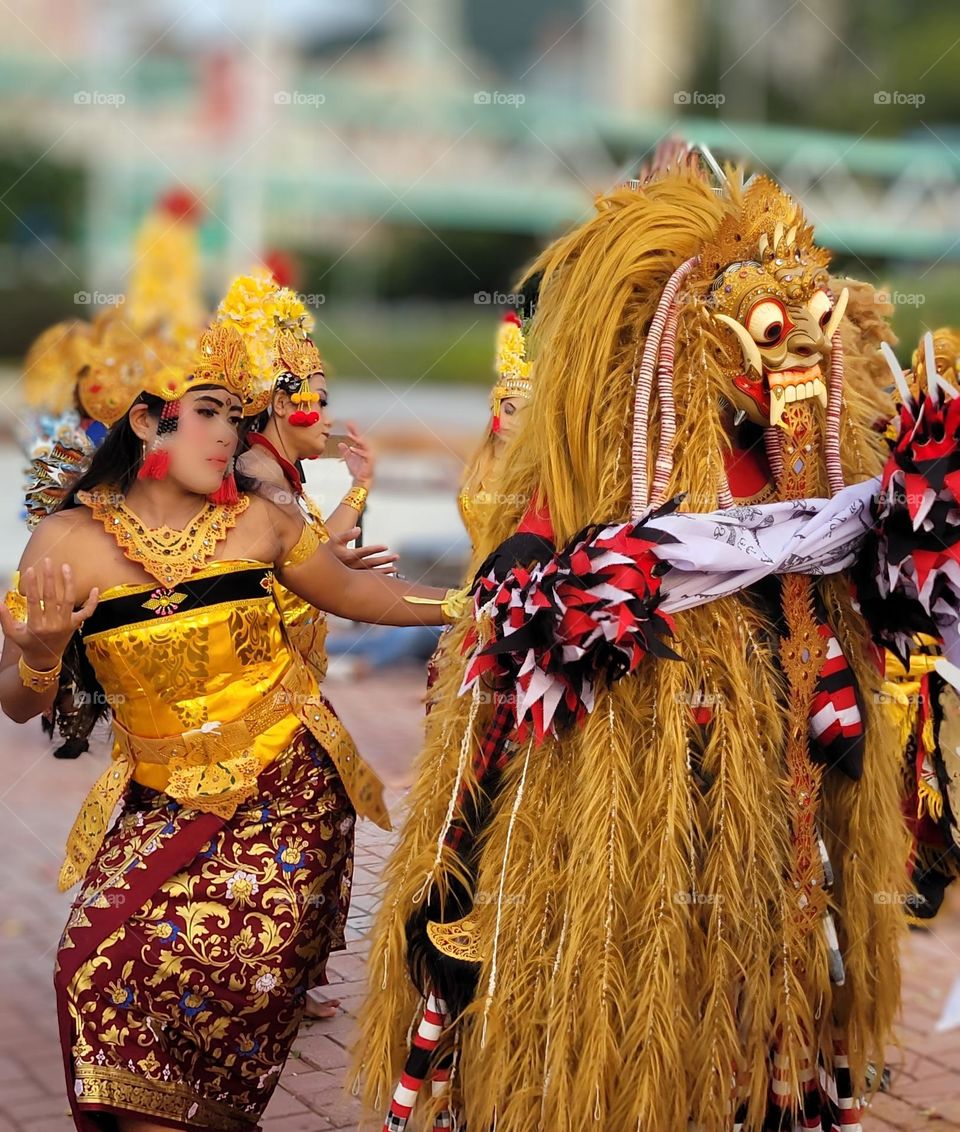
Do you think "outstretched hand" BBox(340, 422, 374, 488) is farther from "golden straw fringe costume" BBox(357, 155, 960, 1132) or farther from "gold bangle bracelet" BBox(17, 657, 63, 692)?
"gold bangle bracelet" BBox(17, 657, 63, 692)

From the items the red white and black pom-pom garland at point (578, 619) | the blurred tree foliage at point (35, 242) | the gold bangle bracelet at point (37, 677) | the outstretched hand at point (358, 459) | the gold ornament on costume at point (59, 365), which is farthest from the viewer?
the blurred tree foliage at point (35, 242)

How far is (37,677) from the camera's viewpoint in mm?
2705

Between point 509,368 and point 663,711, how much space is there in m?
1.83

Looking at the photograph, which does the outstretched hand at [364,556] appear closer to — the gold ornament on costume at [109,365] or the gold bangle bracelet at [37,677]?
the gold bangle bracelet at [37,677]

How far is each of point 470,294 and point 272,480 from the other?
82.1 feet

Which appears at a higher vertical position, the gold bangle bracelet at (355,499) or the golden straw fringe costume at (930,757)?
the gold bangle bracelet at (355,499)

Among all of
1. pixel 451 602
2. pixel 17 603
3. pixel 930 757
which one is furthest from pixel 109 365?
pixel 930 757

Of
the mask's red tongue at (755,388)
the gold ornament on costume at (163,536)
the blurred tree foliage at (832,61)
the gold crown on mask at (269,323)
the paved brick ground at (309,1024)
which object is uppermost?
the blurred tree foliage at (832,61)

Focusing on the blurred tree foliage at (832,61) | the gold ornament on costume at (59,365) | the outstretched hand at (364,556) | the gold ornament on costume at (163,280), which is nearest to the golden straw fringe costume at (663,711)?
the outstretched hand at (364,556)

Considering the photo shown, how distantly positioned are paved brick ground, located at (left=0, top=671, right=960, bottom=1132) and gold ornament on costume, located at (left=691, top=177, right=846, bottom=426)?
1.27 meters

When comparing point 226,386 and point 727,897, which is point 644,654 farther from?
point 226,386

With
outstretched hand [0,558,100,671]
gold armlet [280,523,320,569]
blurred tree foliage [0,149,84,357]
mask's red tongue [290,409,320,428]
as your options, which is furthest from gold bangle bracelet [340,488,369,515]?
blurred tree foliage [0,149,84,357]

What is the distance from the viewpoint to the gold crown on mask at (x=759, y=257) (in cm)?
259

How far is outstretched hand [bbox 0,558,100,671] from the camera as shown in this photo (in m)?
2.64
